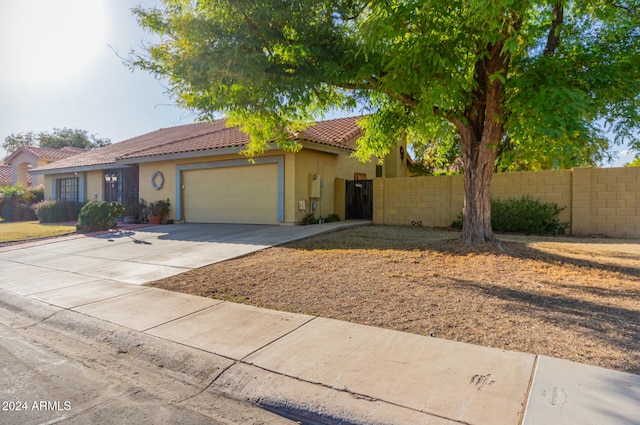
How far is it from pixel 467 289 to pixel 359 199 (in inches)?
446

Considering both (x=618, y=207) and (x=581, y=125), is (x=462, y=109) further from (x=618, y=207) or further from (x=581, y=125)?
(x=618, y=207)

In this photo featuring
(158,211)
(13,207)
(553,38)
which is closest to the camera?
(553,38)

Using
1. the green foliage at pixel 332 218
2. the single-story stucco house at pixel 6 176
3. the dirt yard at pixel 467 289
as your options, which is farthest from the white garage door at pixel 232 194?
the single-story stucco house at pixel 6 176

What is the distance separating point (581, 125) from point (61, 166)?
2655cm

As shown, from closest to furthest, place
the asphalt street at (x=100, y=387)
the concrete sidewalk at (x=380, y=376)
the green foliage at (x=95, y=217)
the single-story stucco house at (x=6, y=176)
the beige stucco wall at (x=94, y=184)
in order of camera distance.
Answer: the concrete sidewalk at (x=380, y=376) < the asphalt street at (x=100, y=387) < the green foliage at (x=95, y=217) < the beige stucco wall at (x=94, y=184) < the single-story stucco house at (x=6, y=176)

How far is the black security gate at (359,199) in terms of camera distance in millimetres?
16658

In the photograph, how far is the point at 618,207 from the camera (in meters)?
11.5

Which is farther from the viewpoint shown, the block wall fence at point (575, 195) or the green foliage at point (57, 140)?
the green foliage at point (57, 140)

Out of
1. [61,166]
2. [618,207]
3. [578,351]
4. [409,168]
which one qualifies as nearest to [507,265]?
[578,351]

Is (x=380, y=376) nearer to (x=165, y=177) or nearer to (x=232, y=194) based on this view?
(x=232, y=194)

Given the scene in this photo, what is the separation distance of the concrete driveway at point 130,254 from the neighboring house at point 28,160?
23471 millimetres

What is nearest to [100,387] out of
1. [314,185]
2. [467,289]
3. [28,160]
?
[467,289]

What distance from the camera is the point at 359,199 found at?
16812 millimetres

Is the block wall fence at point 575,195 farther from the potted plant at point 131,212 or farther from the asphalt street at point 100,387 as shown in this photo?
the potted plant at point 131,212
